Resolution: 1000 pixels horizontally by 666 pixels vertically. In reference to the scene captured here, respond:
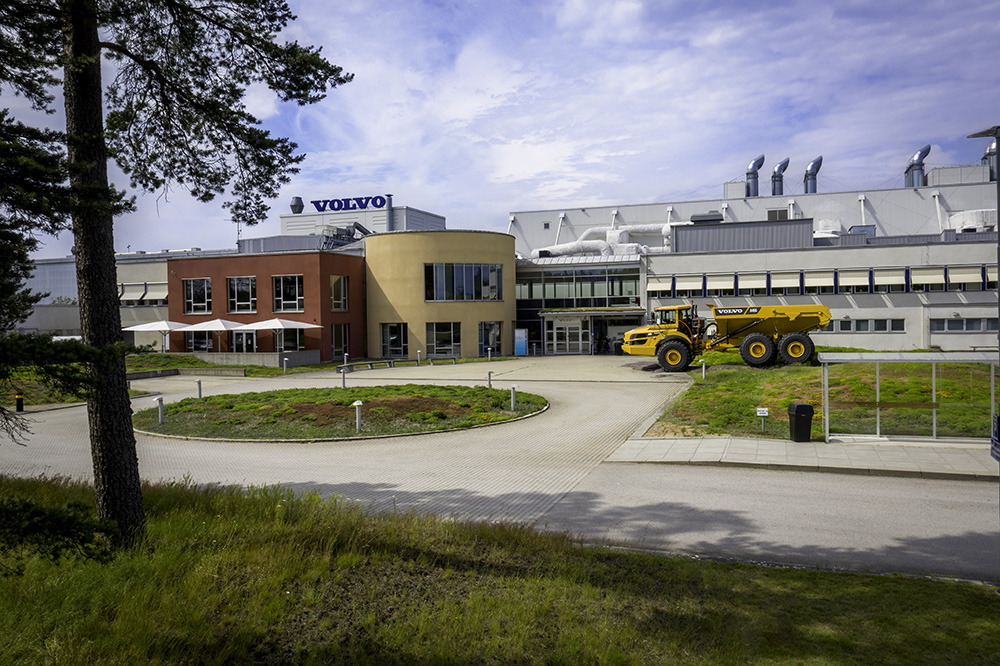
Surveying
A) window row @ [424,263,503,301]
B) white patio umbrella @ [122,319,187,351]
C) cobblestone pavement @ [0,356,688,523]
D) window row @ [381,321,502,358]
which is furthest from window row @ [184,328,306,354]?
cobblestone pavement @ [0,356,688,523]

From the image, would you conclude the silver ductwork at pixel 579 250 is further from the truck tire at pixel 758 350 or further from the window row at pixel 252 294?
the truck tire at pixel 758 350

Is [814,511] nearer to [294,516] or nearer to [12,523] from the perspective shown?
[294,516]

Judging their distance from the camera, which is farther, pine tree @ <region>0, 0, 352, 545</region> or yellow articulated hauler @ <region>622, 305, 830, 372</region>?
yellow articulated hauler @ <region>622, 305, 830, 372</region>

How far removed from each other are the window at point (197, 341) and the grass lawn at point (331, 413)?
2482cm

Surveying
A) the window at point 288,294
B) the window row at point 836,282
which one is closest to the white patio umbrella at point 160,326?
the window at point 288,294

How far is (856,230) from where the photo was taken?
56750mm

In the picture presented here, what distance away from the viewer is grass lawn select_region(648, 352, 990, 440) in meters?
15.5

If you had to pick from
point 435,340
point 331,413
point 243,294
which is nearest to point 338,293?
point 243,294

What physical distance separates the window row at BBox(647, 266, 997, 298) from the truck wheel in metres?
18.4

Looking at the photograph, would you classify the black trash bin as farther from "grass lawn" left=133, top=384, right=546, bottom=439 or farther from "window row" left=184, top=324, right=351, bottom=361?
"window row" left=184, top=324, right=351, bottom=361

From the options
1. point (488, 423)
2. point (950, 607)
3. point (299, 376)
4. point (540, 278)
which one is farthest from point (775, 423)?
point (540, 278)

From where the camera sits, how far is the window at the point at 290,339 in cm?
4334

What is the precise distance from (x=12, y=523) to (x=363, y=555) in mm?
3271

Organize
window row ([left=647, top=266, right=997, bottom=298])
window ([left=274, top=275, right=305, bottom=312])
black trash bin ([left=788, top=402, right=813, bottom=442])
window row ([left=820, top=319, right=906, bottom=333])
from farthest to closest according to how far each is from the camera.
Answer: window ([left=274, top=275, right=305, bottom=312]) < window row ([left=820, top=319, right=906, bottom=333]) < window row ([left=647, top=266, right=997, bottom=298]) < black trash bin ([left=788, top=402, right=813, bottom=442])
